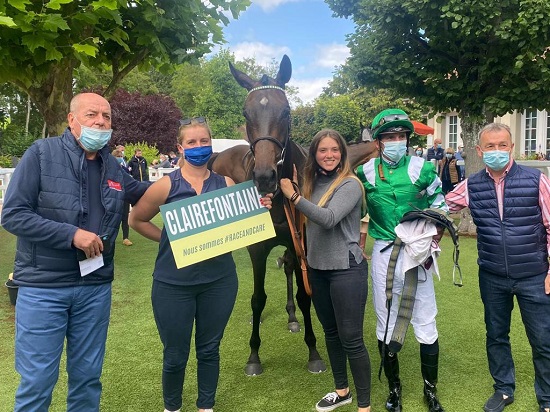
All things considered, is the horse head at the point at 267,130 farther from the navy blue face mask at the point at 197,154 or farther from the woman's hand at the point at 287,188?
the navy blue face mask at the point at 197,154

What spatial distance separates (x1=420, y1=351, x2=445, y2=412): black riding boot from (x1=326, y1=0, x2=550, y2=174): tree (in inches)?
256

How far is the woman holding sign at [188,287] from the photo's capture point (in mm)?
2762

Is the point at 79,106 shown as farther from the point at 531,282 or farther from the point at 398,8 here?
the point at 398,8

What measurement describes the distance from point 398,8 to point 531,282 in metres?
7.18

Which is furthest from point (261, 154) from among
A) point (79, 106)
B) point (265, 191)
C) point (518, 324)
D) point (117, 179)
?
point (518, 324)

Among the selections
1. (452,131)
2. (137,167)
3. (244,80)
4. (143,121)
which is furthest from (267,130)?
(143,121)

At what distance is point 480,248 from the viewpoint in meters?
3.20

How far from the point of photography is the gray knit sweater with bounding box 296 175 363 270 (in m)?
2.73

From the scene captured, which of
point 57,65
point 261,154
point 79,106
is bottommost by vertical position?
point 261,154

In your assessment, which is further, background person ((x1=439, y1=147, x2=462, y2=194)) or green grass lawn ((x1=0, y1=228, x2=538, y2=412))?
background person ((x1=439, y1=147, x2=462, y2=194))

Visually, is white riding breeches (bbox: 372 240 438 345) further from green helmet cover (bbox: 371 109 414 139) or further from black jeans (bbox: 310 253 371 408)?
green helmet cover (bbox: 371 109 414 139)

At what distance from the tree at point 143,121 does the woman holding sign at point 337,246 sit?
33.1m

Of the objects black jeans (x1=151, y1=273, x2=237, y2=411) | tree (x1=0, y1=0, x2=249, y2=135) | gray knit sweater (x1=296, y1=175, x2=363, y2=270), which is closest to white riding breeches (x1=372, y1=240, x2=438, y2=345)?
gray knit sweater (x1=296, y1=175, x2=363, y2=270)

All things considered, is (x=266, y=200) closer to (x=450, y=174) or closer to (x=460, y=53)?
(x=460, y=53)
